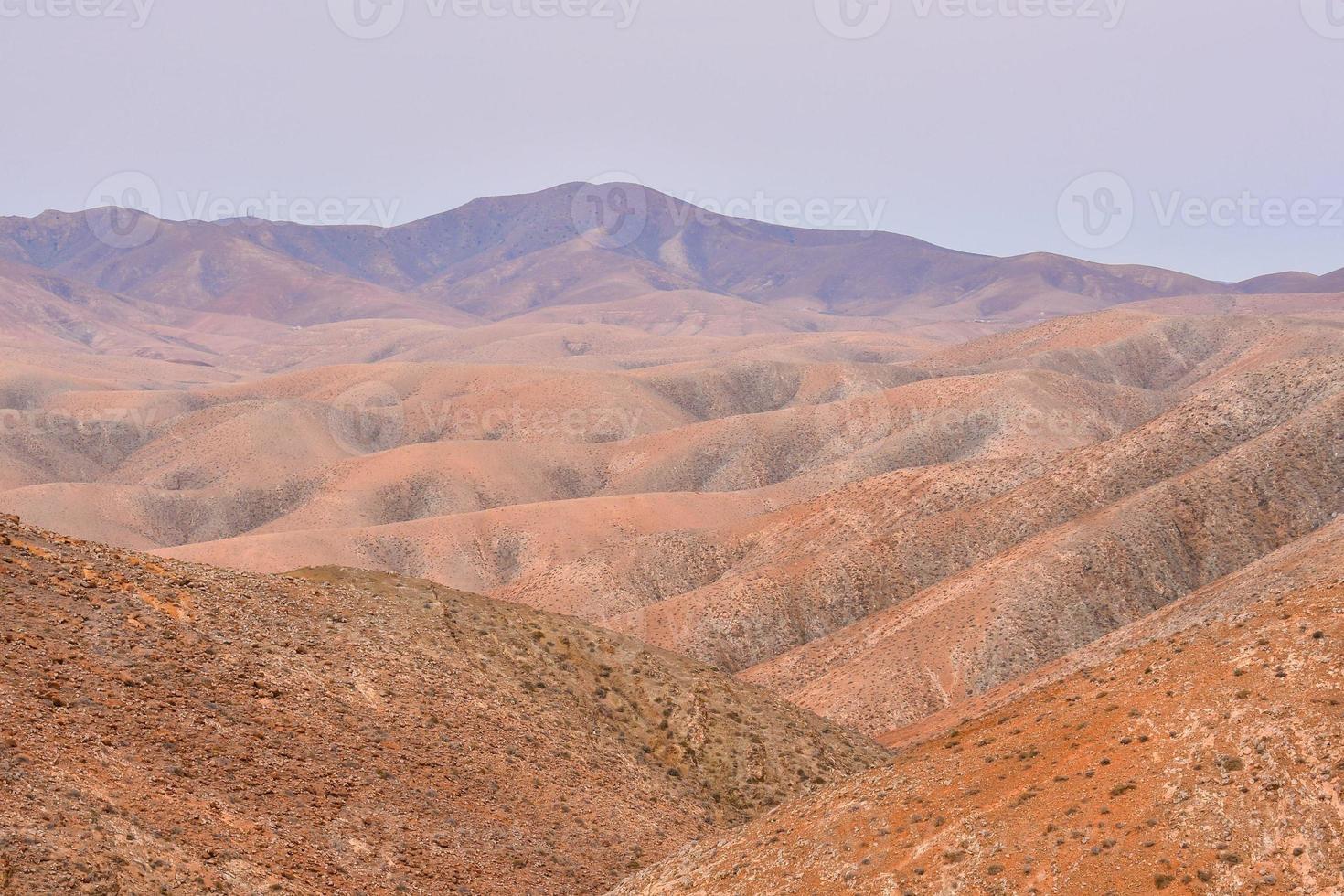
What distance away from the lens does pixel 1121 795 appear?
18.8 metres

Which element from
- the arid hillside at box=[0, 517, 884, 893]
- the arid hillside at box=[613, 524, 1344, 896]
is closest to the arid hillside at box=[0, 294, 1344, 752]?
the arid hillside at box=[0, 517, 884, 893]

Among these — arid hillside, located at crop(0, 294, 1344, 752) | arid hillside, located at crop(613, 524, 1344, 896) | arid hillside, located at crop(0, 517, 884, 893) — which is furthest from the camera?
arid hillside, located at crop(0, 294, 1344, 752)

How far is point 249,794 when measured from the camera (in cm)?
2230

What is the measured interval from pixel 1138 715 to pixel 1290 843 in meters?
3.97

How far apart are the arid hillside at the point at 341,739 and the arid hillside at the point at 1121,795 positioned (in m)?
5.23

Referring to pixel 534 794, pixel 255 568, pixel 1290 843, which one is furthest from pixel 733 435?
pixel 1290 843

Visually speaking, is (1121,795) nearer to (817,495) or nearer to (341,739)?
(341,739)

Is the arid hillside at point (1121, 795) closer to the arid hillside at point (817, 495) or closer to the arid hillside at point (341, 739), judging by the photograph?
the arid hillside at point (341, 739)

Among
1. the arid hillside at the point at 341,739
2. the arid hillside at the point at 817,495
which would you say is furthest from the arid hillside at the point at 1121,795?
the arid hillside at the point at 817,495

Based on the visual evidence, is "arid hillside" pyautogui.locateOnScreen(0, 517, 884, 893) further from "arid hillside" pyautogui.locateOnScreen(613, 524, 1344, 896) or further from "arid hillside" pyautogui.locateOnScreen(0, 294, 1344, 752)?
"arid hillside" pyautogui.locateOnScreen(0, 294, 1344, 752)

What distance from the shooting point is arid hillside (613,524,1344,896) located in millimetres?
17266

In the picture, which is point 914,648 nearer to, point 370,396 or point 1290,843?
point 1290,843

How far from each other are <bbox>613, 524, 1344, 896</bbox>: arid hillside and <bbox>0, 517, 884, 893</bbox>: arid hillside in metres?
5.23

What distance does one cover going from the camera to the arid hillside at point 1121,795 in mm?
17266
